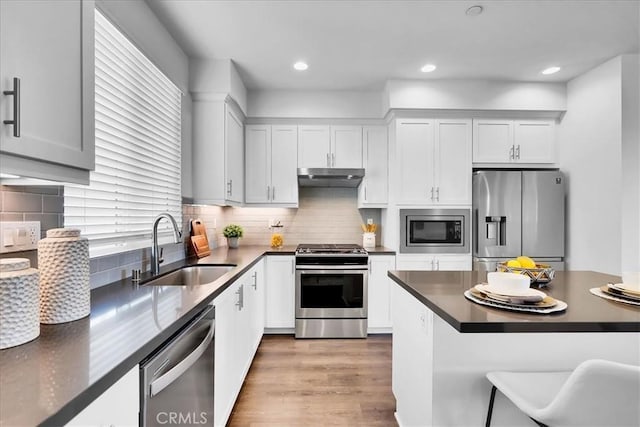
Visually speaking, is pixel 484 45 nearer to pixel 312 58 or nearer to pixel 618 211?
pixel 312 58

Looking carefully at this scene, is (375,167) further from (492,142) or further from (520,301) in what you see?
(520,301)

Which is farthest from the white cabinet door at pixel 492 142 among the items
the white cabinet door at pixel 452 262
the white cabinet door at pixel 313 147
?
the white cabinet door at pixel 313 147

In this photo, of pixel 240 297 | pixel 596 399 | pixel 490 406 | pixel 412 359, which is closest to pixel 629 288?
pixel 596 399

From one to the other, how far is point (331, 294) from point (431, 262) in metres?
1.09

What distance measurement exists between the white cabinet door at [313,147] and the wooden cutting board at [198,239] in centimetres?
132

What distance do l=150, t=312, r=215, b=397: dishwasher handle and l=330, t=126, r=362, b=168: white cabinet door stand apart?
8.55ft

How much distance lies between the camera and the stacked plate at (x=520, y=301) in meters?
1.19

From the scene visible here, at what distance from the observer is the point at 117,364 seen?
0.84m

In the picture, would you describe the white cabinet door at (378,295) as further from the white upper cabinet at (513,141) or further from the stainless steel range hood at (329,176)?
the white upper cabinet at (513,141)

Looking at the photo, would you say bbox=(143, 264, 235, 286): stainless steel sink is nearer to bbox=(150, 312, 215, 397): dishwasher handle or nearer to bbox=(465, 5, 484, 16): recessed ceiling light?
bbox=(150, 312, 215, 397): dishwasher handle

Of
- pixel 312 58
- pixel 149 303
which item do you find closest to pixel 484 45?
pixel 312 58

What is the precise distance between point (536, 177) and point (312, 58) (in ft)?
8.25

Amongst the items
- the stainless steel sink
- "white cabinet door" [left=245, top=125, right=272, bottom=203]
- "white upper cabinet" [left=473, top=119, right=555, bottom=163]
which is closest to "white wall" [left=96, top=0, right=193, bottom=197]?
the stainless steel sink

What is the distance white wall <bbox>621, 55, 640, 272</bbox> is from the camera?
293 cm
